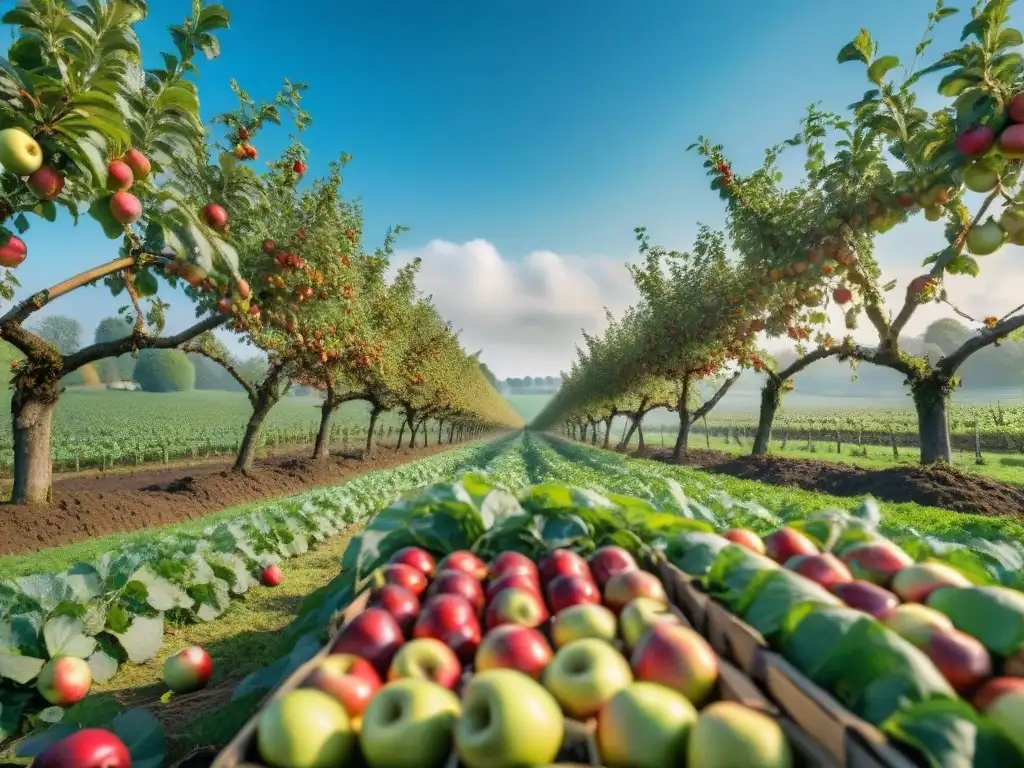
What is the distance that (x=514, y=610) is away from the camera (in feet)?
6.90

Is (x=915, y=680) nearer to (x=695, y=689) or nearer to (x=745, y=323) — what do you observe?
(x=695, y=689)

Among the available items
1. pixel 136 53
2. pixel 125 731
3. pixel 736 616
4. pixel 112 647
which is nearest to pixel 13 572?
pixel 112 647

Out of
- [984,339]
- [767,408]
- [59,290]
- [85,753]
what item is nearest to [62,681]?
[85,753]

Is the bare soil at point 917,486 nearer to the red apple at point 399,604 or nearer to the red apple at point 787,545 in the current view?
the red apple at point 787,545

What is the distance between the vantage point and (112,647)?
411 centimetres

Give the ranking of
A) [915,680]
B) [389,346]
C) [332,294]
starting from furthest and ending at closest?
[389,346], [332,294], [915,680]

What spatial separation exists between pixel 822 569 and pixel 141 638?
15.8ft

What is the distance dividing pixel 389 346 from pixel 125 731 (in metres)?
19.4

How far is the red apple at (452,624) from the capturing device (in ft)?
6.47

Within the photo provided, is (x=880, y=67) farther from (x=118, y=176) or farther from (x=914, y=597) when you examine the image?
(x=118, y=176)

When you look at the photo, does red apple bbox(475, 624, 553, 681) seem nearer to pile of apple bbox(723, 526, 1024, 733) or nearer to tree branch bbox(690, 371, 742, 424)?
pile of apple bbox(723, 526, 1024, 733)

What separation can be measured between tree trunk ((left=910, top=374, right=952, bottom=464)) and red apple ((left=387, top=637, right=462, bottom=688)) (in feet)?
45.8

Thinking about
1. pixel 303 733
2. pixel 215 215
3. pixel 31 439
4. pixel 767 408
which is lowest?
pixel 303 733

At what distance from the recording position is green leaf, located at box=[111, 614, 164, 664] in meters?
4.11
